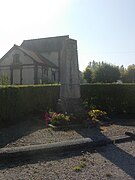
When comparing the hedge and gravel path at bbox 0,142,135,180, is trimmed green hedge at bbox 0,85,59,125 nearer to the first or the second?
the hedge

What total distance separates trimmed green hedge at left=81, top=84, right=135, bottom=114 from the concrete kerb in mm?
8849

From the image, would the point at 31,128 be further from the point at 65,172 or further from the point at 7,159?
the point at 65,172

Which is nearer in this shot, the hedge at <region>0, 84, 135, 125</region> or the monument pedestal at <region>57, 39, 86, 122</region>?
the hedge at <region>0, 84, 135, 125</region>

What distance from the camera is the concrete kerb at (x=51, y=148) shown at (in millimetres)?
7066

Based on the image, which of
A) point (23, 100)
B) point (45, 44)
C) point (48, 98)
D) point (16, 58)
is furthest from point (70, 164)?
point (45, 44)

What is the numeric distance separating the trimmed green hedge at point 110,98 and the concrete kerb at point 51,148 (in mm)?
8849

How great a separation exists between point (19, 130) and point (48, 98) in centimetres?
485

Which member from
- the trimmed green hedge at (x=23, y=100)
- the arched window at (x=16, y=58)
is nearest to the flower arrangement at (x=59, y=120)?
the trimmed green hedge at (x=23, y=100)

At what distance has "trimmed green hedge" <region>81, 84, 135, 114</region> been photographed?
18.4 m

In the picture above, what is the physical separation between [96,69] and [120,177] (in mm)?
55694

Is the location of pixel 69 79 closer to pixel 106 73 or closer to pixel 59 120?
pixel 59 120

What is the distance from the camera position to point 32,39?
Result: 186 ft

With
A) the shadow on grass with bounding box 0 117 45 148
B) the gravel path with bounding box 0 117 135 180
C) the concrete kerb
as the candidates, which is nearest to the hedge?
the shadow on grass with bounding box 0 117 45 148

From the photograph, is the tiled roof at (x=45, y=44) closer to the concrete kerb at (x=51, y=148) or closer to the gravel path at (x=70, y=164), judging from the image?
the gravel path at (x=70, y=164)
